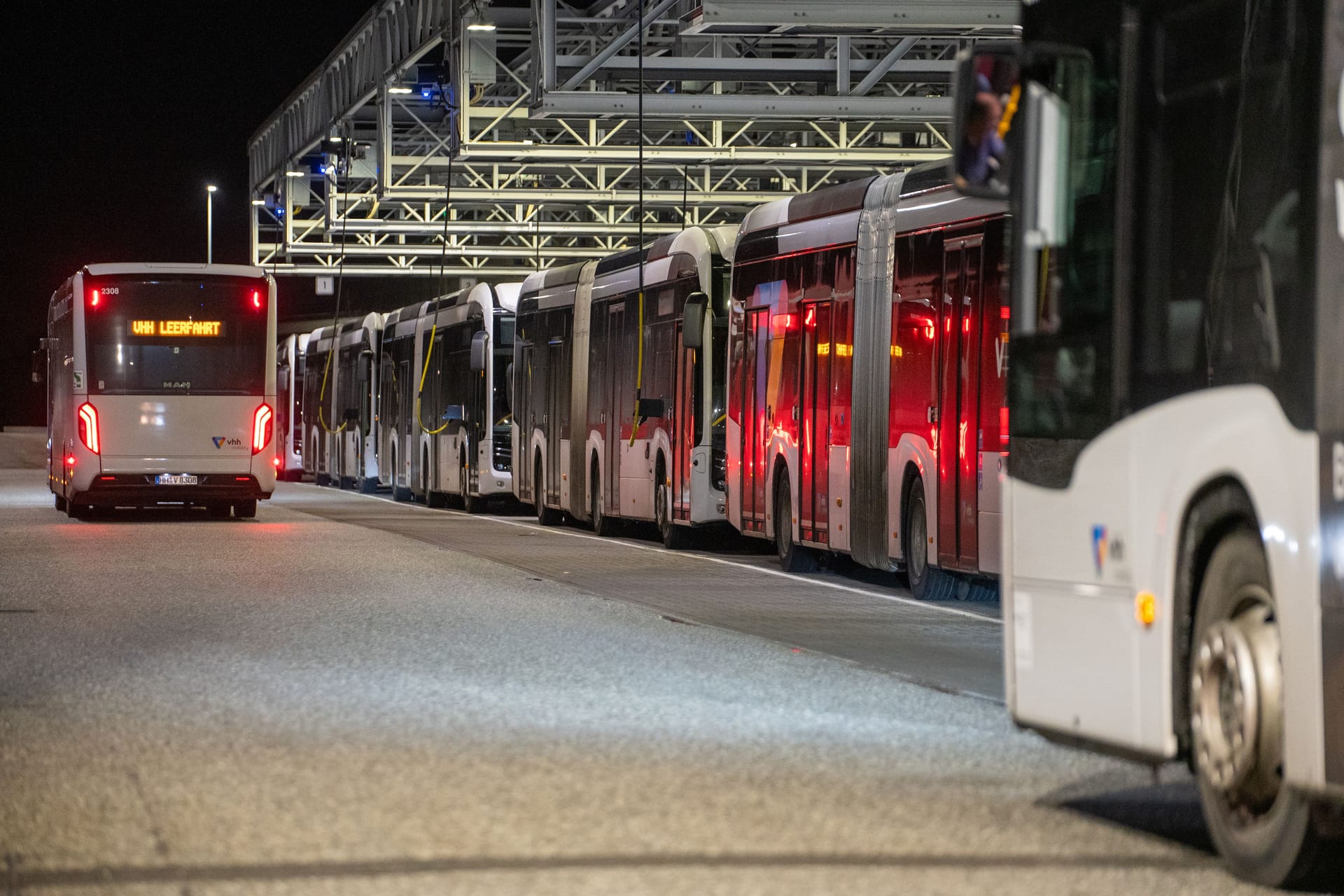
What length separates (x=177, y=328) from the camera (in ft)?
102

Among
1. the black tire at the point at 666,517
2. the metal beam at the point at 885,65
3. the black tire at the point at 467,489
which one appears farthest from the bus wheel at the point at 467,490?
the black tire at the point at 666,517

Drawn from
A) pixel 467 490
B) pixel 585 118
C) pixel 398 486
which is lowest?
pixel 398 486

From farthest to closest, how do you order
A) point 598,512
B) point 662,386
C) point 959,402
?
point 598,512 → point 662,386 → point 959,402

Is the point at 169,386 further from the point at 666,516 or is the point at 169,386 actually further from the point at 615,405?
the point at 666,516

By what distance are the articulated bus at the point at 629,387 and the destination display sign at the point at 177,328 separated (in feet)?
14.9

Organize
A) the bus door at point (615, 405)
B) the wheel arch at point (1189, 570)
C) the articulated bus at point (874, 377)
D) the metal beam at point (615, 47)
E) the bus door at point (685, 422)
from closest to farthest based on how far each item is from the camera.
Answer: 1. the wheel arch at point (1189, 570)
2. the articulated bus at point (874, 377)
3. the bus door at point (685, 422)
4. the bus door at point (615, 405)
5. the metal beam at point (615, 47)

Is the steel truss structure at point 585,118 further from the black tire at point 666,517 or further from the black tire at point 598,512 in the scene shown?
the black tire at point 666,517

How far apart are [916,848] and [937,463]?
10667mm

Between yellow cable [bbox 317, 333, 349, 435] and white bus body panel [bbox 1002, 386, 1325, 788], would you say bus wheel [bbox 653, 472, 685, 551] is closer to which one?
white bus body panel [bbox 1002, 386, 1325, 788]

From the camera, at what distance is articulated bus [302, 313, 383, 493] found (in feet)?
159

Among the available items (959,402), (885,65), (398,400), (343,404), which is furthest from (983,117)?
(343,404)

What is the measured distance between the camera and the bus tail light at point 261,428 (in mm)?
30984

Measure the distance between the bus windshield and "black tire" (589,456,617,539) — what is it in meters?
4.65

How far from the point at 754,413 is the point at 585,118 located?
41.9 ft
